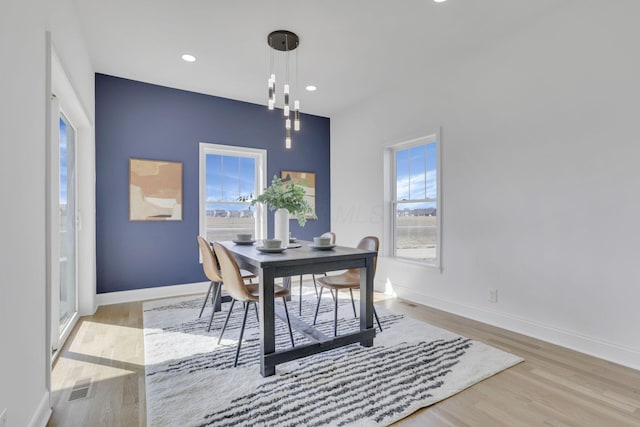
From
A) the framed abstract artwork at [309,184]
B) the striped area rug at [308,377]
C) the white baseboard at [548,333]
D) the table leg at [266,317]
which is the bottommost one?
the striped area rug at [308,377]

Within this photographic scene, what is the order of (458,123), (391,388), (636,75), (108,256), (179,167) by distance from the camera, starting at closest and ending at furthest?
(391,388)
(636,75)
(458,123)
(108,256)
(179,167)

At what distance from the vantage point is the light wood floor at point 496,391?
1.73m

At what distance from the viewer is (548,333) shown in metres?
2.77

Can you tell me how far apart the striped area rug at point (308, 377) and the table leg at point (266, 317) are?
7 centimetres

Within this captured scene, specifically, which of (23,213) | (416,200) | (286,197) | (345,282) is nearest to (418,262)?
(416,200)

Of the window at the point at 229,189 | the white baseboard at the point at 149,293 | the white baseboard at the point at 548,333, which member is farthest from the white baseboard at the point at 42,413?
the white baseboard at the point at 548,333

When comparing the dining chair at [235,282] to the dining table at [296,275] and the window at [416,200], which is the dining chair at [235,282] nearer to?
the dining table at [296,275]

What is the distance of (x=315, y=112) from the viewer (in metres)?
5.40

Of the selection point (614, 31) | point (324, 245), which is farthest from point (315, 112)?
point (614, 31)

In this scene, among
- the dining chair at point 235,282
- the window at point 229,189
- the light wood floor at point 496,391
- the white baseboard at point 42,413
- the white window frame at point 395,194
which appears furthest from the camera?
the window at point 229,189

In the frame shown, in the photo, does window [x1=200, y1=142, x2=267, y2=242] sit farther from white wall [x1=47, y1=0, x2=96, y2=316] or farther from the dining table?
the dining table

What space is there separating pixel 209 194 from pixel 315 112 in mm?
2158

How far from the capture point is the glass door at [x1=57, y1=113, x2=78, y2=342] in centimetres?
293

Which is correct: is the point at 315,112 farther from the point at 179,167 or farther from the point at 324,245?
the point at 324,245
